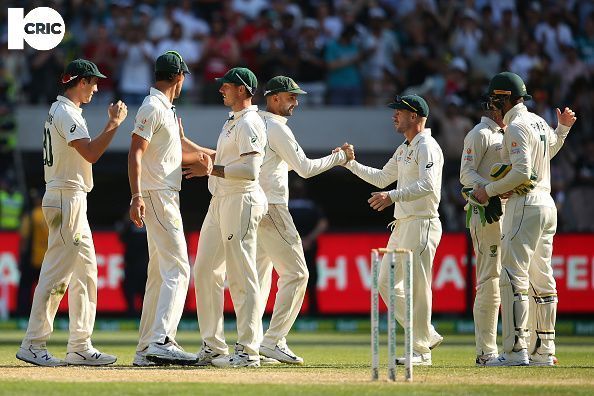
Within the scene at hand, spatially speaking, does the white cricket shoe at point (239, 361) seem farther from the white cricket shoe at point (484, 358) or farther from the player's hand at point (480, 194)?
the player's hand at point (480, 194)

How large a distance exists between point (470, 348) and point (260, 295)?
4.32 meters

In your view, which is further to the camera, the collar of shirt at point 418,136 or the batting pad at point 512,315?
the collar of shirt at point 418,136

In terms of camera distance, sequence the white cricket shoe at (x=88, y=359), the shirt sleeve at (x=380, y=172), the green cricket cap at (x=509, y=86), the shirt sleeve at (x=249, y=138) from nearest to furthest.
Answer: the shirt sleeve at (x=249, y=138) → the white cricket shoe at (x=88, y=359) → the green cricket cap at (x=509, y=86) → the shirt sleeve at (x=380, y=172)

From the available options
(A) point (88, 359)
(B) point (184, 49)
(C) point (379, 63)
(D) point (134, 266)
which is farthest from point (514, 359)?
(B) point (184, 49)

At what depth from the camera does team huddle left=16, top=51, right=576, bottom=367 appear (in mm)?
10258

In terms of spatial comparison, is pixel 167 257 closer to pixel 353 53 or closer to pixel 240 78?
pixel 240 78

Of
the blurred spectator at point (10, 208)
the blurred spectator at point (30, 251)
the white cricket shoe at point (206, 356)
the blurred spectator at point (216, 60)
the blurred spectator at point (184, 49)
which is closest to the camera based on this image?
the white cricket shoe at point (206, 356)

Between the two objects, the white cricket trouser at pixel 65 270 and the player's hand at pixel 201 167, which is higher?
the player's hand at pixel 201 167

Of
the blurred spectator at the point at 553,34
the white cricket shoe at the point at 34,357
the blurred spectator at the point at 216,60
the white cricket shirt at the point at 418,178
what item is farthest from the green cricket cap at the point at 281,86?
the blurred spectator at the point at 553,34

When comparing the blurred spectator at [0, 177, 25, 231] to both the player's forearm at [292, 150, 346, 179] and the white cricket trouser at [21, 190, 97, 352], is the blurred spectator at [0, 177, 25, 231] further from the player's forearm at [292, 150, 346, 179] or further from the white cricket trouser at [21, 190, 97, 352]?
the player's forearm at [292, 150, 346, 179]

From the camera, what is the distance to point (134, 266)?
1819 centimetres

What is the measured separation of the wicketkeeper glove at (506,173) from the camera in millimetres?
10773

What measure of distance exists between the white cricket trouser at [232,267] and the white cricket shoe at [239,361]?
49 mm

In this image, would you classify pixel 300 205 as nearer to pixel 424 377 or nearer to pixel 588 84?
pixel 588 84
